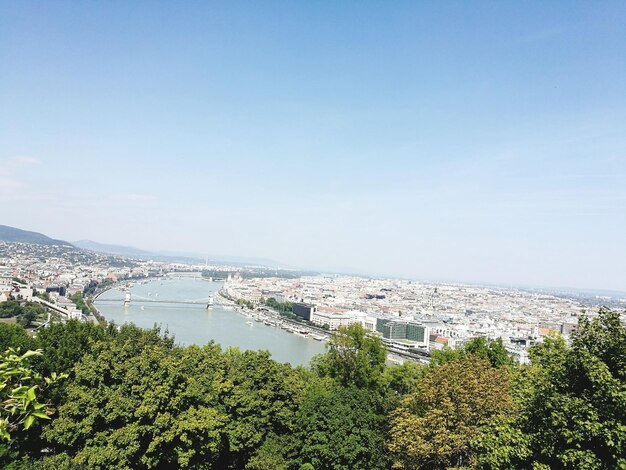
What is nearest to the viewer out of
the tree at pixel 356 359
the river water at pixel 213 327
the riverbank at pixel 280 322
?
the tree at pixel 356 359

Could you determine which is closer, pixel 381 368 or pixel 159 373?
pixel 159 373

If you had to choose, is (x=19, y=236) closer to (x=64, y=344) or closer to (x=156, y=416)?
(x=64, y=344)

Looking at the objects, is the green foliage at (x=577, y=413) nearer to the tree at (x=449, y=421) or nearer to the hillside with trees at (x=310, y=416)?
the hillside with trees at (x=310, y=416)

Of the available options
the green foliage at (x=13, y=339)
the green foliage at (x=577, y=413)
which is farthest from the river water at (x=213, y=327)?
the green foliage at (x=577, y=413)

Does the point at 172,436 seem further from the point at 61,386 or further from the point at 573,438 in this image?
the point at 573,438

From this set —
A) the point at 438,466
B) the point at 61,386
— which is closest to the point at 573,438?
the point at 438,466

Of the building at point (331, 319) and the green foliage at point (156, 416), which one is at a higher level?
the green foliage at point (156, 416)
